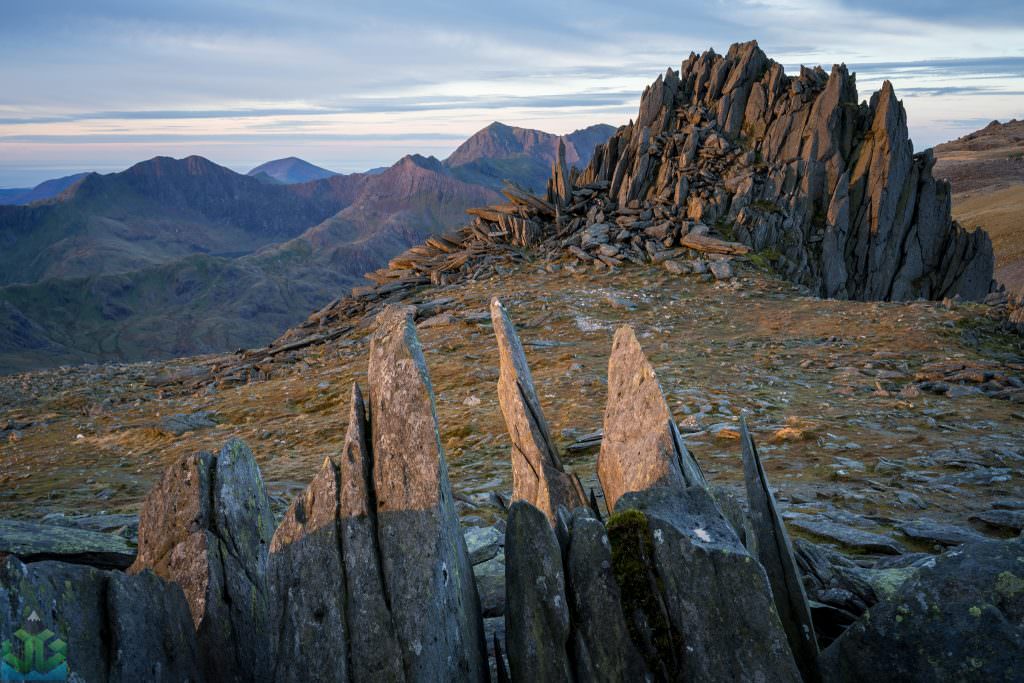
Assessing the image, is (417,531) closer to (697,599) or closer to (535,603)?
(535,603)

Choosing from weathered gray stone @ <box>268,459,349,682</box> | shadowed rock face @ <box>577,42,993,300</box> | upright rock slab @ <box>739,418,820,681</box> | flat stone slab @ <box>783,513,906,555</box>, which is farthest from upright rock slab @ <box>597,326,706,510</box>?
shadowed rock face @ <box>577,42,993,300</box>

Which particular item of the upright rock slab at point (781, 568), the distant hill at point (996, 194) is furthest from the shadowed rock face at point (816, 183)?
the distant hill at point (996, 194)

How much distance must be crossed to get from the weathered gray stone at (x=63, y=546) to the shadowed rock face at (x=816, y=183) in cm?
2966

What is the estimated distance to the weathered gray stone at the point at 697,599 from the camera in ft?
16.6

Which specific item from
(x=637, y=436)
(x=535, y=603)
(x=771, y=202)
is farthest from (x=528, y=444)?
(x=771, y=202)

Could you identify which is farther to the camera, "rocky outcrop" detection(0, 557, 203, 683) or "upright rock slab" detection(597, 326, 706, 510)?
"upright rock slab" detection(597, 326, 706, 510)

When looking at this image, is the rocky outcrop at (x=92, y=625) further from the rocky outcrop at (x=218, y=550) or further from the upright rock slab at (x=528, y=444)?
the upright rock slab at (x=528, y=444)

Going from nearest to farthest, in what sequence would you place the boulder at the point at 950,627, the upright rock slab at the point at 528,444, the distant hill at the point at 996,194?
1. the boulder at the point at 950,627
2. the upright rock slab at the point at 528,444
3. the distant hill at the point at 996,194

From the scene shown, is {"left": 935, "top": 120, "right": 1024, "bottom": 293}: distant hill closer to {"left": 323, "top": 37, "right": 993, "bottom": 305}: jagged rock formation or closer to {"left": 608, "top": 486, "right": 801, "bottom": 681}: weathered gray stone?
{"left": 323, "top": 37, "right": 993, "bottom": 305}: jagged rock formation

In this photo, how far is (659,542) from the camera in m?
5.44

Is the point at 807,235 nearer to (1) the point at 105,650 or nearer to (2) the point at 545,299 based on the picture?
(2) the point at 545,299

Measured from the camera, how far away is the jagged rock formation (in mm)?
32375

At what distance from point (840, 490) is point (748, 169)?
2754 cm

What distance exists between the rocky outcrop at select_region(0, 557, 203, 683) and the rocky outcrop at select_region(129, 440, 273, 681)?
359 millimetres
